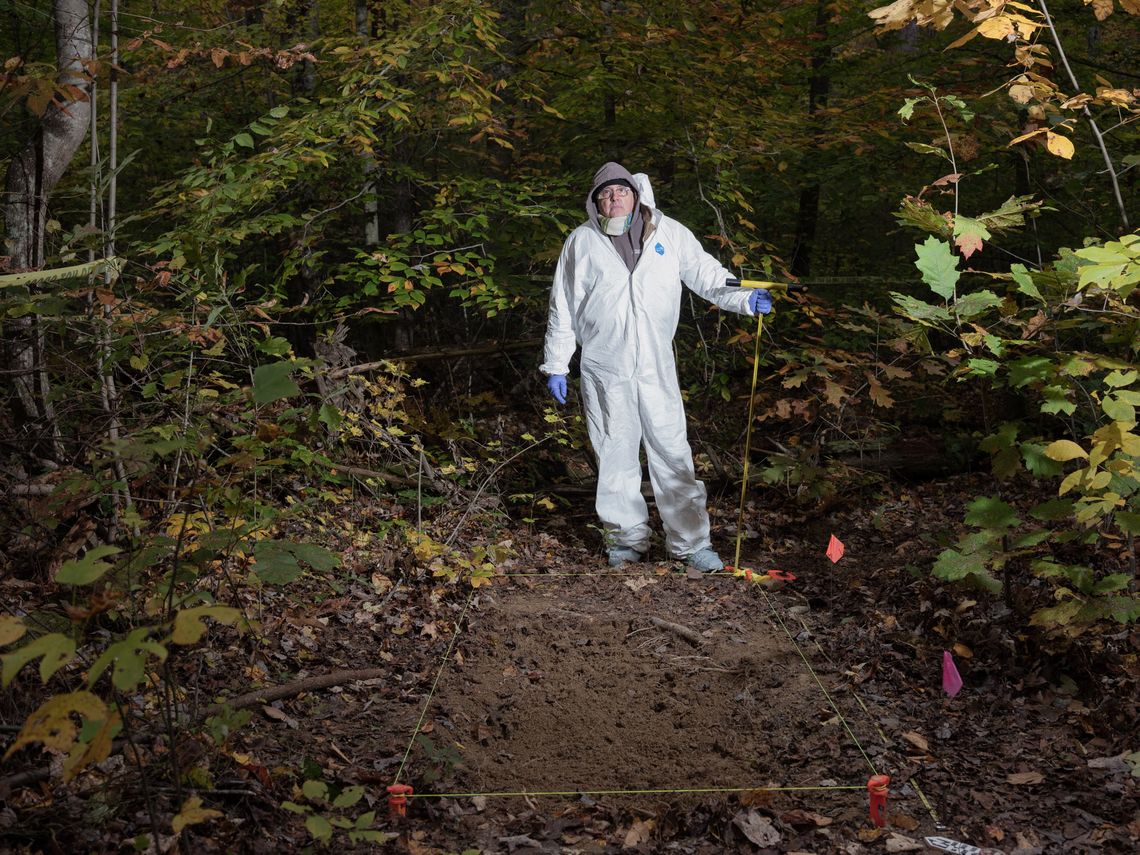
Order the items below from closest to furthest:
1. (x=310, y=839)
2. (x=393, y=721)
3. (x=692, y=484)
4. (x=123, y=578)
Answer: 1. (x=310, y=839)
2. (x=123, y=578)
3. (x=393, y=721)
4. (x=692, y=484)

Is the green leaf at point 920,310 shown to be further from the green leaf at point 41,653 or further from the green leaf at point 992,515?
the green leaf at point 41,653

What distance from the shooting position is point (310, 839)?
250 centimetres

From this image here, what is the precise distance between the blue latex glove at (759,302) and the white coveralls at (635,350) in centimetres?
8

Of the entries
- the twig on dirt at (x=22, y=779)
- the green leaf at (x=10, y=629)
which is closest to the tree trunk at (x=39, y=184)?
the twig on dirt at (x=22, y=779)

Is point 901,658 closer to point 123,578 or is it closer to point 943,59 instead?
point 123,578

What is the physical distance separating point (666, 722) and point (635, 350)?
7.48ft

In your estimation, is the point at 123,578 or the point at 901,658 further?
the point at 901,658

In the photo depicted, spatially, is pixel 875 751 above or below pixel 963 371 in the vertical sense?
below

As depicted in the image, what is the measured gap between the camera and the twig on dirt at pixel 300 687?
10.2ft

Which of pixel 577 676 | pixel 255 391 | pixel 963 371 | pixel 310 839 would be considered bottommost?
pixel 577 676

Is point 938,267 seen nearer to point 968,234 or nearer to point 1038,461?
point 968,234

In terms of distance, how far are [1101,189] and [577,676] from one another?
6333mm

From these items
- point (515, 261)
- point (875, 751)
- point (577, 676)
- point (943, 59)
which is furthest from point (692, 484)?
point (943, 59)

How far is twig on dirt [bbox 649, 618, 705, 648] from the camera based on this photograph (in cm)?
410
